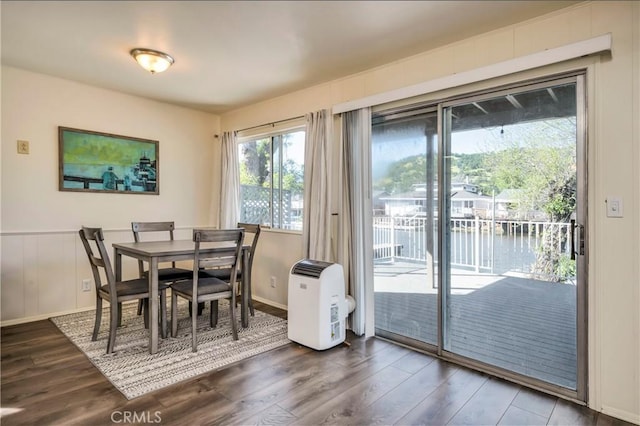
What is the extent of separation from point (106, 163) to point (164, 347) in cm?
222

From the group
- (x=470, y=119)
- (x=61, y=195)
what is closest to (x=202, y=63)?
(x=61, y=195)

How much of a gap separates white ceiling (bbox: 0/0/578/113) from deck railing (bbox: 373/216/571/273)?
4.44 feet

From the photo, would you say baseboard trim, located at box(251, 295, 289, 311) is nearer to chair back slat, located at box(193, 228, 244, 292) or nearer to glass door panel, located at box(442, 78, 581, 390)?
chair back slat, located at box(193, 228, 244, 292)

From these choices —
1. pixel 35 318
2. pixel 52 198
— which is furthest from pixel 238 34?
pixel 35 318

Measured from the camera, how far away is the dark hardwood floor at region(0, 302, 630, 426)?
6.27ft

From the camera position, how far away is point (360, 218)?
125 inches

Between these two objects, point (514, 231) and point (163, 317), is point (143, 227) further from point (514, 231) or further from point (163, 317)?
point (514, 231)

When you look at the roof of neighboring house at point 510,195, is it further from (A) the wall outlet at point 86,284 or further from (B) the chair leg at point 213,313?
(A) the wall outlet at point 86,284

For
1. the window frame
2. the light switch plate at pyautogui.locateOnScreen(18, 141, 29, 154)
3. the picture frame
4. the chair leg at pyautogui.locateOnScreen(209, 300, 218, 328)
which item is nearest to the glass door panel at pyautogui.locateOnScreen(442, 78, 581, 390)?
the window frame

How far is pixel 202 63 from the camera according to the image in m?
3.08

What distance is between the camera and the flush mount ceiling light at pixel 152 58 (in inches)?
110

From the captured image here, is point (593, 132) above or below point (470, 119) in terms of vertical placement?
below

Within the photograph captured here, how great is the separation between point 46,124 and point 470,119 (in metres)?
3.91

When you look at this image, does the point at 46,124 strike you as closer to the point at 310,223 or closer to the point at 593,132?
the point at 310,223
